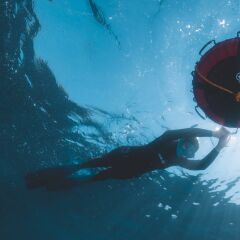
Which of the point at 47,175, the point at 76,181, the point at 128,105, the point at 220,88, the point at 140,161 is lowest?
the point at 220,88

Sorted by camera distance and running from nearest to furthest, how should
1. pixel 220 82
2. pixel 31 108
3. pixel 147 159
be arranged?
pixel 220 82 < pixel 147 159 < pixel 31 108

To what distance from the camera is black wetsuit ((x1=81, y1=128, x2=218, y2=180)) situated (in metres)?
6.44

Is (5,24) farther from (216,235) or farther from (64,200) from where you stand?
(216,235)

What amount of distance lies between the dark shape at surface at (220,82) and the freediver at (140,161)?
168 centimetres

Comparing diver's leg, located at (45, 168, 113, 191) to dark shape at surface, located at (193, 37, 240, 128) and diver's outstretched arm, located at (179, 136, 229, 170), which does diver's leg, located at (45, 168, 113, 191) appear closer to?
diver's outstretched arm, located at (179, 136, 229, 170)

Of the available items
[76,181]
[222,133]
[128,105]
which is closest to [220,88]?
[222,133]

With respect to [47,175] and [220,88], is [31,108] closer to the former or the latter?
[47,175]

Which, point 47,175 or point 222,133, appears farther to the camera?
point 47,175

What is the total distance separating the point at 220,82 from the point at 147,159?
10.9ft

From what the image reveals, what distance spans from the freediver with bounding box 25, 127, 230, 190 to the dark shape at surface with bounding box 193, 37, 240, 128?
1678mm

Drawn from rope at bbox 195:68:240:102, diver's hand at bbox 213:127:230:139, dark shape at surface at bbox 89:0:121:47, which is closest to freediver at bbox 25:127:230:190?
diver's hand at bbox 213:127:230:139

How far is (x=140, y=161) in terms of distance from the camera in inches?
282

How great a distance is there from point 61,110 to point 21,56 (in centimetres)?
311

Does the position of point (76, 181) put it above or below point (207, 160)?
below
